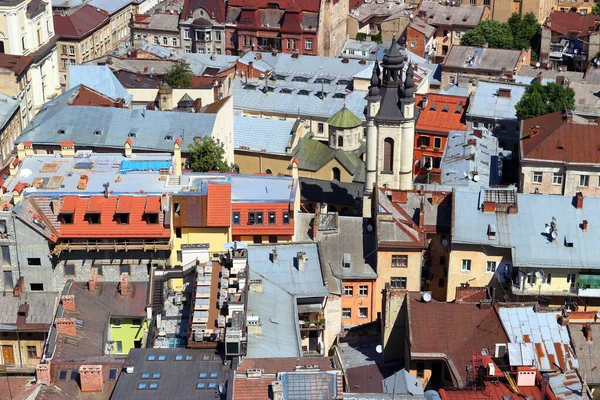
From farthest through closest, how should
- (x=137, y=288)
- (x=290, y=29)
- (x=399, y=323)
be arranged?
(x=290, y=29) → (x=137, y=288) → (x=399, y=323)

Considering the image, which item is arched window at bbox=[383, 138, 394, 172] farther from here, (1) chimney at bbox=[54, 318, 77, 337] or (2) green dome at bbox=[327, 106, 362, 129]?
(1) chimney at bbox=[54, 318, 77, 337]

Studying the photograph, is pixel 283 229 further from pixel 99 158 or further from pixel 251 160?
pixel 251 160

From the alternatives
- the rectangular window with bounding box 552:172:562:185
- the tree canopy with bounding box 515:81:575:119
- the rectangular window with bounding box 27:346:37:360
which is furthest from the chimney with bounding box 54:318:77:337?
the tree canopy with bounding box 515:81:575:119

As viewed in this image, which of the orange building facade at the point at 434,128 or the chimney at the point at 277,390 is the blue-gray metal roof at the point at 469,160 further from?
the chimney at the point at 277,390

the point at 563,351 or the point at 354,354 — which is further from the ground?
the point at 563,351

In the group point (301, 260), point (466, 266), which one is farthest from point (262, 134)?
point (466, 266)

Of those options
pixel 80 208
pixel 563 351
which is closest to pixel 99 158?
pixel 80 208

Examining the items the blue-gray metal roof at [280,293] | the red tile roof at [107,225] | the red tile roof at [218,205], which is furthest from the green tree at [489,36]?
the red tile roof at [107,225]
